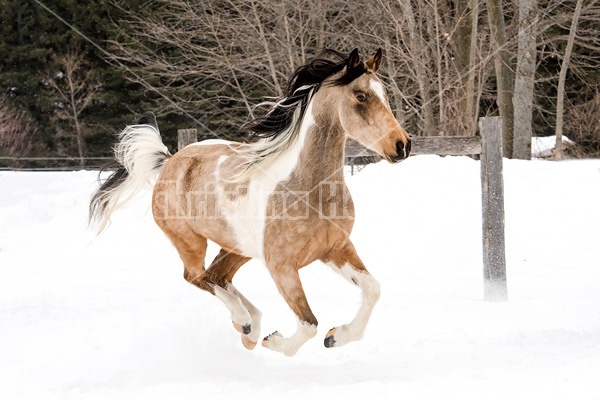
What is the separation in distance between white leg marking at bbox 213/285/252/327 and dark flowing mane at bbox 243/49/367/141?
1.13 m

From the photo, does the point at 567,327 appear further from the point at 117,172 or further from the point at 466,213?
the point at 466,213

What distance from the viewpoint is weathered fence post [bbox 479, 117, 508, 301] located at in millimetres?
6012

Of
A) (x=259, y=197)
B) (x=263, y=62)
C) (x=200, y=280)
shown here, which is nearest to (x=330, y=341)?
(x=259, y=197)

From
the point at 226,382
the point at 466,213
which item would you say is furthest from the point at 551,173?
the point at 226,382

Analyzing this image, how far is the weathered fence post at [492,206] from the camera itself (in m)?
Result: 6.01

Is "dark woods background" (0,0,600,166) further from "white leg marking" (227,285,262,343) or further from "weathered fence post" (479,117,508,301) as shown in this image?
"white leg marking" (227,285,262,343)

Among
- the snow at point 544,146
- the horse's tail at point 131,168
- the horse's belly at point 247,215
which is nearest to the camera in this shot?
the horse's belly at point 247,215

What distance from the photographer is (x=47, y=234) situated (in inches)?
424

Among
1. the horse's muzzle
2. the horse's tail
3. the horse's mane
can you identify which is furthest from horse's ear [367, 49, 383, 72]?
the horse's tail

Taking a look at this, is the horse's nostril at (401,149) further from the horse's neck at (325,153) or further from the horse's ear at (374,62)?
the horse's ear at (374,62)

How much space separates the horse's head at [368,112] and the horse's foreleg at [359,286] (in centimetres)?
74

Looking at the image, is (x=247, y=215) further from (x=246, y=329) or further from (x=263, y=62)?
(x=263, y=62)

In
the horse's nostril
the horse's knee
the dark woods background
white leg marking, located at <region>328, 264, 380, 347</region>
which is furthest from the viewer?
the dark woods background

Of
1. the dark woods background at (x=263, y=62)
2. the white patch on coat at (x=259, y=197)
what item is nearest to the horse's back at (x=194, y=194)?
the white patch on coat at (x=259, y=197)
